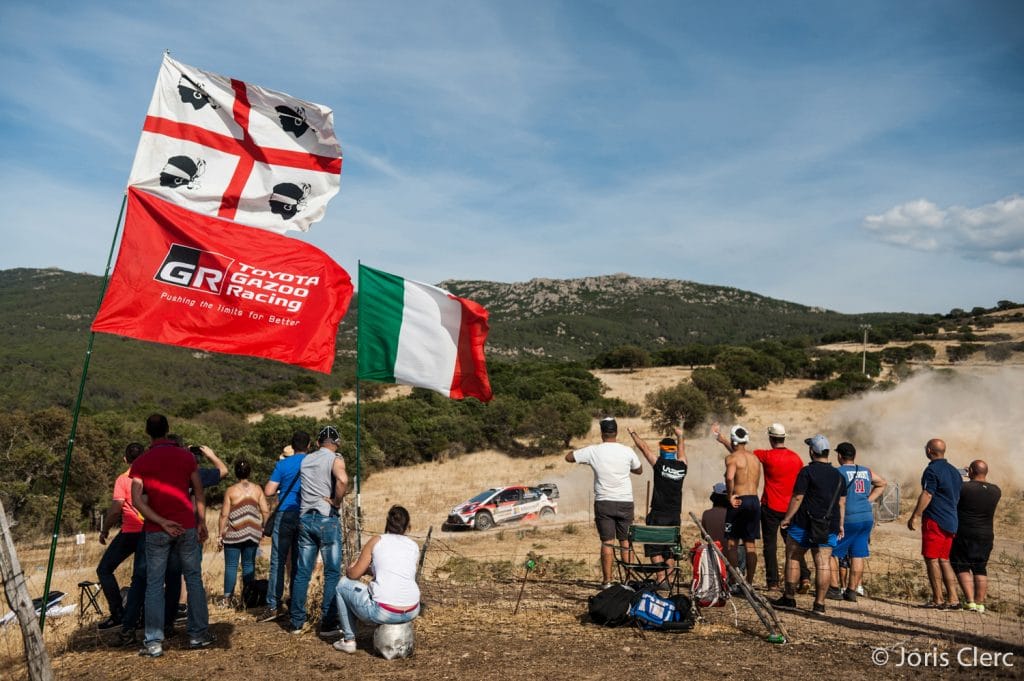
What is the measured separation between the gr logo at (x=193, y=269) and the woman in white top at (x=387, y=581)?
258 centimetres

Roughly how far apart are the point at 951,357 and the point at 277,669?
63971mm

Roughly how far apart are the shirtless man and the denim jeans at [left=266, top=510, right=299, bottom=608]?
440 centimetres

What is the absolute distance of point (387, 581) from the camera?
229 inches

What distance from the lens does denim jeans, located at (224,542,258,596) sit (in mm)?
7543

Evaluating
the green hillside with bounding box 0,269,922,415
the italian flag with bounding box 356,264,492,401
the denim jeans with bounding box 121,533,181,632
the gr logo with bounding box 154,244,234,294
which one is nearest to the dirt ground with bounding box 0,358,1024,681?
the denim jeans with bounding box 121,533,181,632

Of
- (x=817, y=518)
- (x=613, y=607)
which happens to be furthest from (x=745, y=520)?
(x=613, y=607)

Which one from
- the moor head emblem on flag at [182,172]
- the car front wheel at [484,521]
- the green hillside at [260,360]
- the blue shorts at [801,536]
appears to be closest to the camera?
the moor head emblem on flag at [182,172]

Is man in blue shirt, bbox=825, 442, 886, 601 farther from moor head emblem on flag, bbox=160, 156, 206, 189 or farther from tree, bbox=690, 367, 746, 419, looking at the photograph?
tree, bbox=690, 367, 746, 419

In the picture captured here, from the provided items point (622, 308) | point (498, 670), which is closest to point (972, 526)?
point (498, 670)

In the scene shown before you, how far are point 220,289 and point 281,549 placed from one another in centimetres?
242

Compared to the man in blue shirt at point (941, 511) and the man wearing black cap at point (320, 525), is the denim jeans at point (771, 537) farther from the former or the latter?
the man wearing black cap at point (320, 525)

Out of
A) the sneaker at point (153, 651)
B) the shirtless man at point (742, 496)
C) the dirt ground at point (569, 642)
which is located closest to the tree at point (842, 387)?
the dirt ground at point (569, 642)

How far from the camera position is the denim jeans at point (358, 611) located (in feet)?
19.1

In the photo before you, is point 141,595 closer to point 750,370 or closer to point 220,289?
point 220,289
